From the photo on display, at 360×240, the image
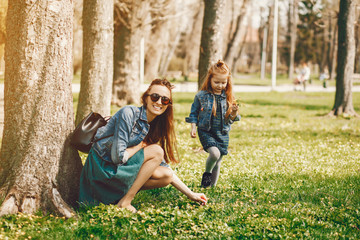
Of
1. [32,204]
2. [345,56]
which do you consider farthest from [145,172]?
[345,56]

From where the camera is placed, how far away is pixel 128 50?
15.6 m

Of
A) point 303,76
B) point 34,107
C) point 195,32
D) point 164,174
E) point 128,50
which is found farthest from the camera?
point 195,32

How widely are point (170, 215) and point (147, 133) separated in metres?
0.89

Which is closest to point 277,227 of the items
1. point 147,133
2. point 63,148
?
point 147,133

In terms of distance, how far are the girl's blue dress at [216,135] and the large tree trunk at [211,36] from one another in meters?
3.62

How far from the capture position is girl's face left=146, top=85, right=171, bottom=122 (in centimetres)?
477

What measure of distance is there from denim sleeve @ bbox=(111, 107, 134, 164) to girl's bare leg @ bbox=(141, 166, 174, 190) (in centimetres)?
45

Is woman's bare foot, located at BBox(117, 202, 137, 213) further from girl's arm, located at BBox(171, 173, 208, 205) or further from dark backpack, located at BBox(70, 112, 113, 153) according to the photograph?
dark backpack, located at BBox(70, 112, 113, 153)

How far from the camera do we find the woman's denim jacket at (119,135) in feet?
14.6

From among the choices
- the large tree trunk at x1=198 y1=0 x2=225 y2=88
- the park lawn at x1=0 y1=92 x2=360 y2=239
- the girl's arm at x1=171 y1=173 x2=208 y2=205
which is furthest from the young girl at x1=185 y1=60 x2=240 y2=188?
the large tree trunk at x1=198 y1=0 x2=225 y2=88

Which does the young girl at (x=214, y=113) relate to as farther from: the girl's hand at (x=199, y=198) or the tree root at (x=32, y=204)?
the tree root at (x=32, y=204)

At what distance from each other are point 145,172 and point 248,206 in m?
1.24

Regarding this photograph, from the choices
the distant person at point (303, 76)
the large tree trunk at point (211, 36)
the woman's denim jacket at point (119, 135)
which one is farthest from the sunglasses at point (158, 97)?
the distant person at point (303, 76)

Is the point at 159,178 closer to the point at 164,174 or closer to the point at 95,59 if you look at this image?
the point at 164,174
